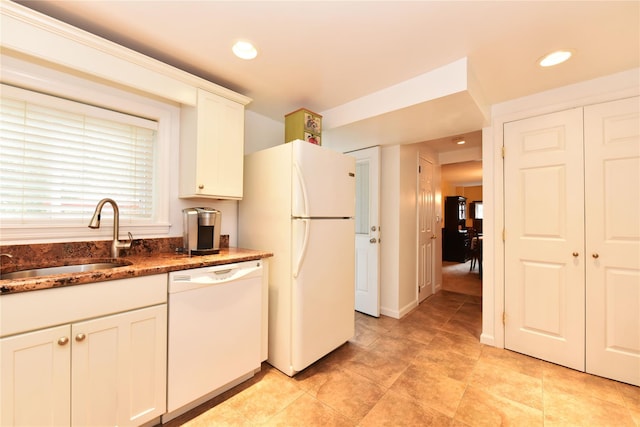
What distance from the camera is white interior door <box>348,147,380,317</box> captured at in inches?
123

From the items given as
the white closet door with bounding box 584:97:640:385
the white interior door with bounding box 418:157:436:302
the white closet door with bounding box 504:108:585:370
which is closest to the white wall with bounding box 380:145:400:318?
the white interior door with bounding box 418:157:436:302

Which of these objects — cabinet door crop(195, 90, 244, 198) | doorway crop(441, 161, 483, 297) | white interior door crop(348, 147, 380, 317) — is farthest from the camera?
doorway crop(441, 161, 483, 297)

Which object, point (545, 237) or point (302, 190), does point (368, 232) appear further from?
point (545, 237)

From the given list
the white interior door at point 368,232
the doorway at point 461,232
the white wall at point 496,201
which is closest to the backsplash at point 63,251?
the white interior door at point 368,232

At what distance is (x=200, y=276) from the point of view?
1.56 m

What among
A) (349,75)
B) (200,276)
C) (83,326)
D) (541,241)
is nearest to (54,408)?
(83,326)

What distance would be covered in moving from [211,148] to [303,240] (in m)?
1.01

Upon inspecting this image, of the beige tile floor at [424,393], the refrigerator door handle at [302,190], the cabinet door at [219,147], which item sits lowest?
the beige tile floor at [424,393]

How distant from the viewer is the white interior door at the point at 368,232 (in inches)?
123

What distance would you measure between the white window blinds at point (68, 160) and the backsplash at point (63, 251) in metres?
0.16

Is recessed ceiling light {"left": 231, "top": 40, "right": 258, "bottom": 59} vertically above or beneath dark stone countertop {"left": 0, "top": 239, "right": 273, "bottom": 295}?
above

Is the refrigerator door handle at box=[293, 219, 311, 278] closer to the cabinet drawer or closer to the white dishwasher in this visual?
the white dishwasher

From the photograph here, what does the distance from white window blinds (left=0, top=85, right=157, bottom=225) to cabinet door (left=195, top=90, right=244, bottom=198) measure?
0.44m

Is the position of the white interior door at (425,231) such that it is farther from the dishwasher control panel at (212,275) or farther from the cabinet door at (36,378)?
the cabinet door at (36,378)
